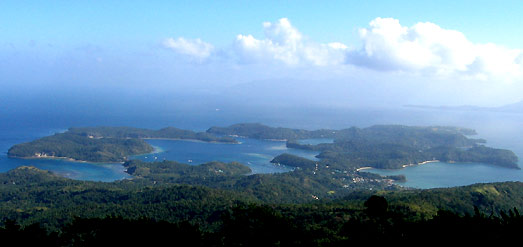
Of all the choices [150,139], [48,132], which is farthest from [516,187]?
[48,132]

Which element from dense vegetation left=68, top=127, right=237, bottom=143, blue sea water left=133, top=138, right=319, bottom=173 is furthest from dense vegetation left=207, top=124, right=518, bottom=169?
dense vegetation left=68, top=127, right=237, bottom=143

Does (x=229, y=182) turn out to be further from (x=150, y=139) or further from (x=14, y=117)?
(x=14, y=117)

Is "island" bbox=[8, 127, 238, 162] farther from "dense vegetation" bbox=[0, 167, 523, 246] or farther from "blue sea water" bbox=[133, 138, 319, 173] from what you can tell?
"dense vegetation" bbox=[0, 167, 523, 246]

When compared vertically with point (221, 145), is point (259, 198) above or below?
below

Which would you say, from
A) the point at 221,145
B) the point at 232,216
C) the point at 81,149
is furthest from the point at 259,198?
the point at 221,145

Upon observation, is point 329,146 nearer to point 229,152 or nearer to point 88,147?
point 229,152

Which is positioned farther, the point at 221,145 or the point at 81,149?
the point at 221,145

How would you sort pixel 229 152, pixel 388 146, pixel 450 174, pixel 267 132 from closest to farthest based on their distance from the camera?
pixel 450 174, pixel 229 152, pixel 388 146, pixel 267 132

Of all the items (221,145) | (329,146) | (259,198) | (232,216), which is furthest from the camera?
(221,145)

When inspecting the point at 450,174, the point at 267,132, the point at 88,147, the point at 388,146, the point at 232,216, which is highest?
the point at 267,132
